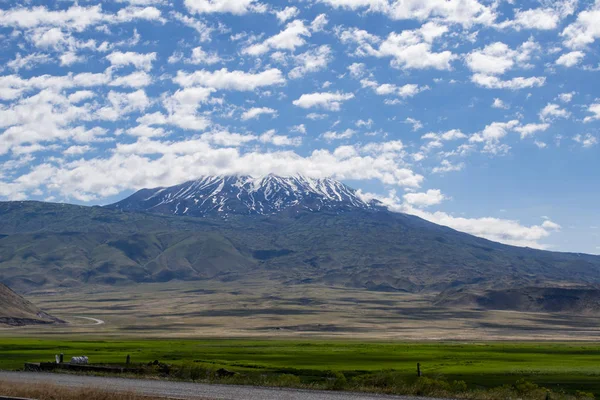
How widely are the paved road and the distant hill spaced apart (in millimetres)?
133235

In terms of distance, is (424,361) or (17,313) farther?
(17,313)

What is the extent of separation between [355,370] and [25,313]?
5529 inches

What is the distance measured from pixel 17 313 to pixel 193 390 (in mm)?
152767

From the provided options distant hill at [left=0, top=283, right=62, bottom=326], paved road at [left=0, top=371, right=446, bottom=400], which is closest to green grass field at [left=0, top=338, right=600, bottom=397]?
paved road at [left=0, top=371, right=446, bottom=400]

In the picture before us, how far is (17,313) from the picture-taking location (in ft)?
551

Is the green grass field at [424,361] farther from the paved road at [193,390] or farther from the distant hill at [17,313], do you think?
the distant hill at [17,313]

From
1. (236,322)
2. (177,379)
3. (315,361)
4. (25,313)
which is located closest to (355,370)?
(315,361)

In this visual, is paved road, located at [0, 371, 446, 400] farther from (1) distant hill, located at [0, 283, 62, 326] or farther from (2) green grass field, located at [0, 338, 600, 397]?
(1) distant hill, located at [0, 283, 62, 326]

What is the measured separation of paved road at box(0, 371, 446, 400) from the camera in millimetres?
29922

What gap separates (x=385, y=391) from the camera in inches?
1286

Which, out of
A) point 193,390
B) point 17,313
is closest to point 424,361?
point 193,390

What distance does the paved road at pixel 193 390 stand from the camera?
29.9 meters

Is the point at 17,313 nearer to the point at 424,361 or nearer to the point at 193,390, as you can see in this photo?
the point at 424,361

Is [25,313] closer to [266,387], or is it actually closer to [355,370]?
[355,370]
